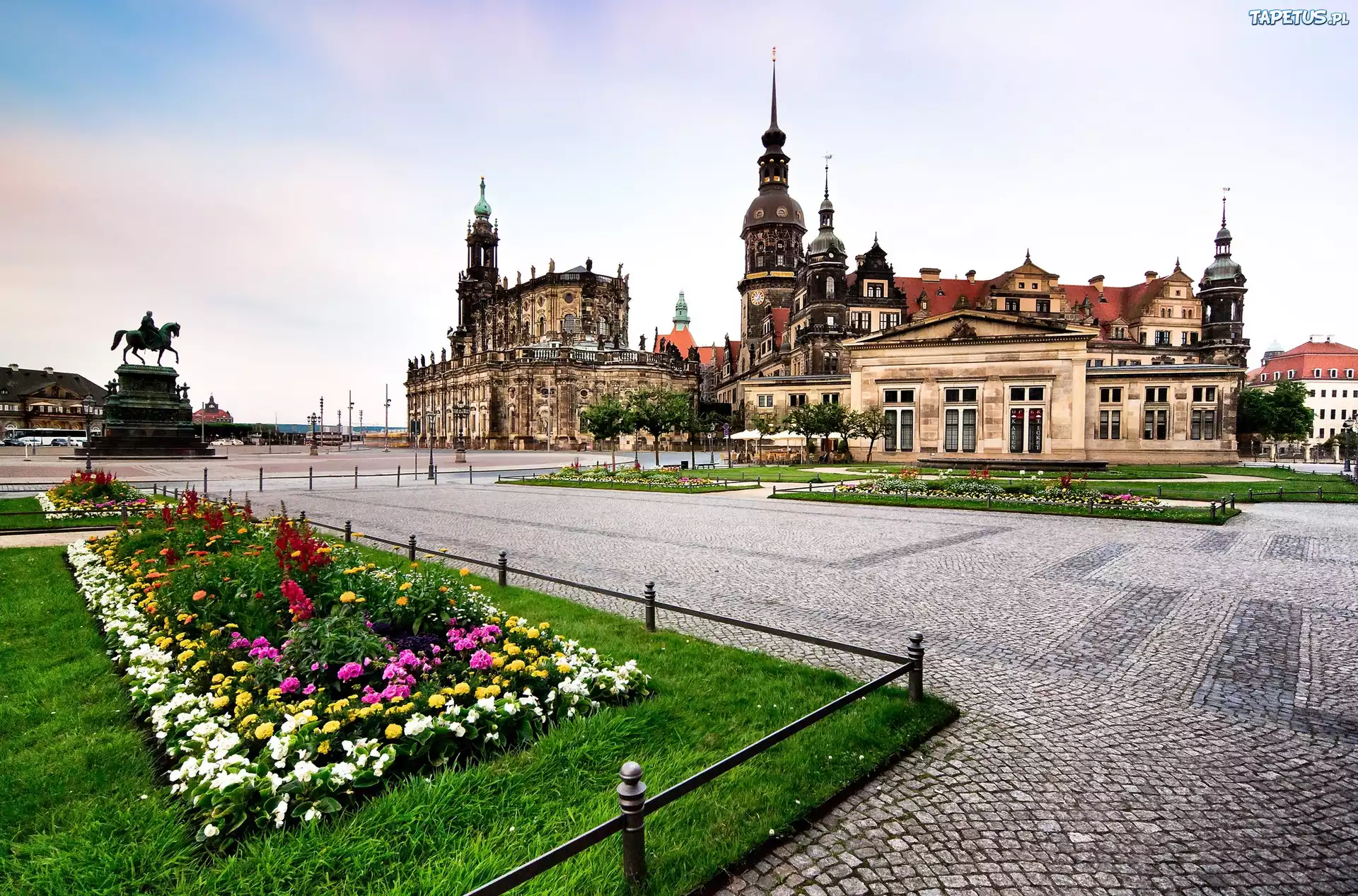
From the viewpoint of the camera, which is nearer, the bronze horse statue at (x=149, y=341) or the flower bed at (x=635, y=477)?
the flower bed at (x=635, y=477)

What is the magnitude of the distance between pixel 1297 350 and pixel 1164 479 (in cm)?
10597

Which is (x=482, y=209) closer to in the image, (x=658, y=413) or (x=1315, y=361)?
(x=658, y=413)

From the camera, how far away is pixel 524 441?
263ft

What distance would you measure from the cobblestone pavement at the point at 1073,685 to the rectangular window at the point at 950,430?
95.8 ft

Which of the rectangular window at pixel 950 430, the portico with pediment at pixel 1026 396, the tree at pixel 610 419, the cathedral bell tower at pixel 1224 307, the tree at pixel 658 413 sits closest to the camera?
the tree at pixel 658 413

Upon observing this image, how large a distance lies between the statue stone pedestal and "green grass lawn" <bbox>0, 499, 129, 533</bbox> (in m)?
33.8

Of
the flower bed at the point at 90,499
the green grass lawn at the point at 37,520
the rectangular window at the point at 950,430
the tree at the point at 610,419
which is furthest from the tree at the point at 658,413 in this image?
the green grass lawn at the point at 37,520

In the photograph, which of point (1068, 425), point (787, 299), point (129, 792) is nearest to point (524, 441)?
point (787, 299)

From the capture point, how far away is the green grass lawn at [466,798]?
11.0ft

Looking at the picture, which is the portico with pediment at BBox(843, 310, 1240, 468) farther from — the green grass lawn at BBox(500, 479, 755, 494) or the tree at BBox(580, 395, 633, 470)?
the green grass lawn at BBox(500, 479, 755, 494)

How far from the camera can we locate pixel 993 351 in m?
43.0

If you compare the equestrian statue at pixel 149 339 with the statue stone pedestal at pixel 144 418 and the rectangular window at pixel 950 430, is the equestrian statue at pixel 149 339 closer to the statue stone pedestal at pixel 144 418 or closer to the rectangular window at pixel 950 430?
the statue stone pedestal at pixel 144 418

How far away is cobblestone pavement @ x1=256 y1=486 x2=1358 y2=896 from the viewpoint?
3721 millimetres

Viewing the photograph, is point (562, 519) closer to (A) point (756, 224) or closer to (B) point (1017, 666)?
(B) point (1017, 666)
